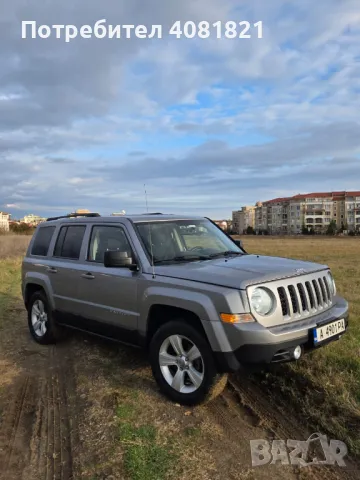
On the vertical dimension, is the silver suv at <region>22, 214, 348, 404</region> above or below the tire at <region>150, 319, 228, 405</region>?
above

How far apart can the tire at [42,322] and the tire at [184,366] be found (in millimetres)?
2491

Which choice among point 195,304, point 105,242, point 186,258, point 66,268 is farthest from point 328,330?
point 66,268

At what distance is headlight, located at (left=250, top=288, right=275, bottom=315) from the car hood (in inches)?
4.0

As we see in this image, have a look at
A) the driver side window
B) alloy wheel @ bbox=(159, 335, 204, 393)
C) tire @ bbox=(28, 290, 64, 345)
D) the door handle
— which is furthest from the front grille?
tire @ bbox=(28, 290, 64, 345)

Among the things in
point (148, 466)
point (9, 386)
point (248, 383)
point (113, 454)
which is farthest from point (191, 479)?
point (9, 386)

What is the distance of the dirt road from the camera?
3.01 m

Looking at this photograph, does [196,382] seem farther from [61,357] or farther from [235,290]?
[61,357]

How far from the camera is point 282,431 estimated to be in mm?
3498

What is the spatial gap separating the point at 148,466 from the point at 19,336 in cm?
473

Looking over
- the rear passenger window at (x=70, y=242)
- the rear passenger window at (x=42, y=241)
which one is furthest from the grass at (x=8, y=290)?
the rear passenger window at (x=70, y=242)

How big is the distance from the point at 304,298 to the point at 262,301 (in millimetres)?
535

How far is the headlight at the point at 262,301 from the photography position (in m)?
3.66

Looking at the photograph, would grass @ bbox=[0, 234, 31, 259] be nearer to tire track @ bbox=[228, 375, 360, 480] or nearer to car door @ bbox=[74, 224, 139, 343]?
car door @ bbox=[74, 224, 139, 343]

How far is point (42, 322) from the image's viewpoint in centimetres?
644
